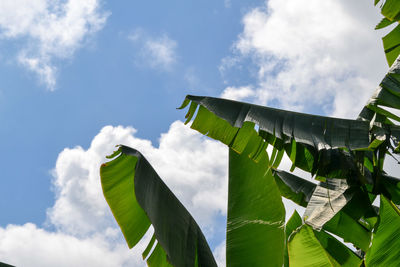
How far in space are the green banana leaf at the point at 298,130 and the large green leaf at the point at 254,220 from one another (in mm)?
311

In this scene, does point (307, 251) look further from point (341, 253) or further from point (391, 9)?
point (391, 9)

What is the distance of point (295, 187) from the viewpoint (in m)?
4.16

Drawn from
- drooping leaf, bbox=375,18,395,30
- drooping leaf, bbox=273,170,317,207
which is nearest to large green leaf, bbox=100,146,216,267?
drooping leaf, bbox=273,170,317,207

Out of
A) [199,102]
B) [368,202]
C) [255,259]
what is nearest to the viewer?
[255,259]

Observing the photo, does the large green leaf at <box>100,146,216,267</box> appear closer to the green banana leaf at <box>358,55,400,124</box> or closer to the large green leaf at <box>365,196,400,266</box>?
the large green leaf at <box>365,196,400,266</box>

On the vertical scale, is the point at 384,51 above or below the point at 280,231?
above

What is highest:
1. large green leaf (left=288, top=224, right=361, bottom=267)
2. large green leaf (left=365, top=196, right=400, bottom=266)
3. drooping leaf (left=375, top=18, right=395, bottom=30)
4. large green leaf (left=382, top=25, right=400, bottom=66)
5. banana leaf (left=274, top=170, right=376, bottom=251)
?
drooping leaf (left=375, top=18, right=395, bottom=30)

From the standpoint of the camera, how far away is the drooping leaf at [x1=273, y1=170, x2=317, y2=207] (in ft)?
13.6

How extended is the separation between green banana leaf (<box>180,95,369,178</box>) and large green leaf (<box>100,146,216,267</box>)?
24.2 inches

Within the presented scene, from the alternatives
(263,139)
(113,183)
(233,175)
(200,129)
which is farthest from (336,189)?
(113,183)

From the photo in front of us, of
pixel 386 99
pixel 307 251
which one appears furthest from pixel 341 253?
pixel 386 99

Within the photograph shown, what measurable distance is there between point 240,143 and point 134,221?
3.39 ft

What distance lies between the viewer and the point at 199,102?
9.04 ft

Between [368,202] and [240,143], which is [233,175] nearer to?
[240,143]
